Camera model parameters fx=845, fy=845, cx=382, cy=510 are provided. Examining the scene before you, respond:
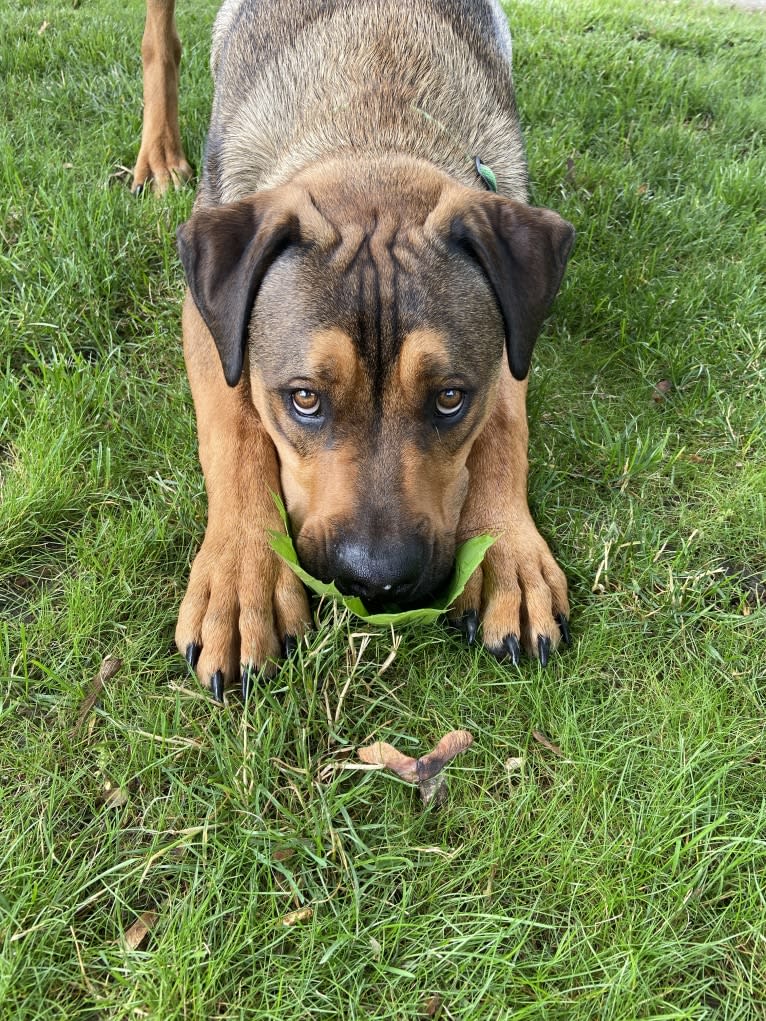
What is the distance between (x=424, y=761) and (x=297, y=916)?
23.9 inches

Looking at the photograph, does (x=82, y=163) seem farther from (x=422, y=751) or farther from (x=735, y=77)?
(x=735, y=77)

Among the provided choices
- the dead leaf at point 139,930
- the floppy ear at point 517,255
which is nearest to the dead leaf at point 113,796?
the dead leaf at point 139,930

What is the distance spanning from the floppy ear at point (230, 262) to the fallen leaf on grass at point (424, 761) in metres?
1.36

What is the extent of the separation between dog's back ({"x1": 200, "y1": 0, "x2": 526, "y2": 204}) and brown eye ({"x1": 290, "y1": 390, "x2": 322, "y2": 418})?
1.15 meters

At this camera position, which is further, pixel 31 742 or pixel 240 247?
pixel 240 247

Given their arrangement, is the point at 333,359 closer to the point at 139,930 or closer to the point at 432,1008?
the point at 139,930

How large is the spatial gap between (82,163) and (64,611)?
347cm

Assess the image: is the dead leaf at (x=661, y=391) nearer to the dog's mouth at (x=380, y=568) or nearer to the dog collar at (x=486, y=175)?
the dog collar at (x=486, y=175)

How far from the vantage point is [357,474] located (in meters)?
2.77

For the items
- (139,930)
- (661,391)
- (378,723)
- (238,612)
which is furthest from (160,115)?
(139,930)

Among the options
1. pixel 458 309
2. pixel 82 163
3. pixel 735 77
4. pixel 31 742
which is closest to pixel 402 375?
pixel 458 309

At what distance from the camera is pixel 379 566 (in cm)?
260

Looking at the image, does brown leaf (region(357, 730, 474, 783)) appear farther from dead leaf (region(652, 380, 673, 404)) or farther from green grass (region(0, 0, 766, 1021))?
dead leaf (region(652, 380, 673, 404))

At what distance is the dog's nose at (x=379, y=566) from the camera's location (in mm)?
2604
